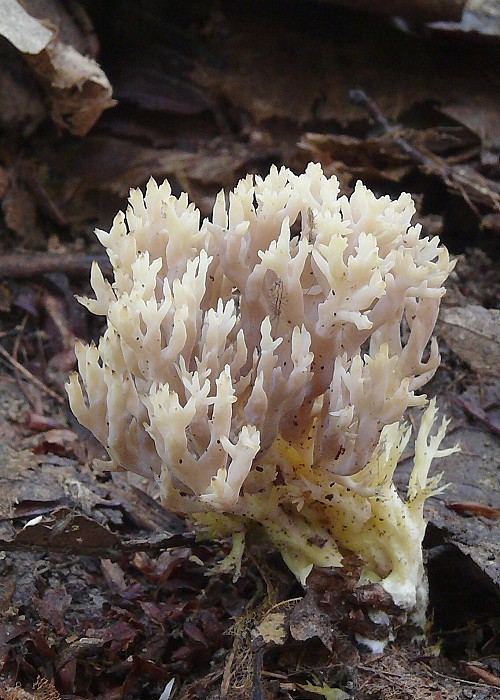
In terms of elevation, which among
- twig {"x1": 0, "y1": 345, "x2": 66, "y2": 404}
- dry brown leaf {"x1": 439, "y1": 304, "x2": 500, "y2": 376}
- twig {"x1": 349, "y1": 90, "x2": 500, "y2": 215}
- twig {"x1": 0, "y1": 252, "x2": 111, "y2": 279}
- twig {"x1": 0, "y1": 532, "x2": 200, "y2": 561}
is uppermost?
twig {"x1": 349, "y1": 90, "x2": 500, "y2": 215}

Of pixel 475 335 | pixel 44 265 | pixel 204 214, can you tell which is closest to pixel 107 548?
pixel 475 335

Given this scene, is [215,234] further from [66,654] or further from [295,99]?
[295,99]

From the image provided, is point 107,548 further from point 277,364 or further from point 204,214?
point 204,214

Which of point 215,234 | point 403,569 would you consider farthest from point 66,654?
point 215,234

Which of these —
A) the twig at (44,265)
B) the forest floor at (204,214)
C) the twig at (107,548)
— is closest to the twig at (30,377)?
the forest floor at (204,214)

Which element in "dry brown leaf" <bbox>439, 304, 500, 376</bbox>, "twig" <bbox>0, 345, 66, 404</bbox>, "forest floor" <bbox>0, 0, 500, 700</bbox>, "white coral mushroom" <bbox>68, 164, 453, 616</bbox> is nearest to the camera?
"white coral mushroom" <bbox>68, 164, 453, 616</bbox>

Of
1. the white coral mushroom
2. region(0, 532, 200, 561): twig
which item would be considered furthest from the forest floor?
the white coral mushroom

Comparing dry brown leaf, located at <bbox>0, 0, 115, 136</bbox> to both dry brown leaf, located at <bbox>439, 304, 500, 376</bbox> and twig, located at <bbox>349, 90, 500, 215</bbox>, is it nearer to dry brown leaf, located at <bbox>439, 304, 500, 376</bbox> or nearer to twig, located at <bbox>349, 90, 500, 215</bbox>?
twig, located at <bbox>349, 90, 500, 215</bbox>
